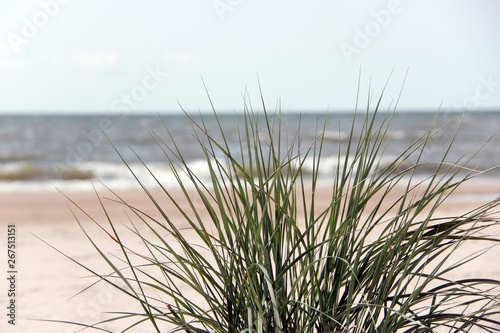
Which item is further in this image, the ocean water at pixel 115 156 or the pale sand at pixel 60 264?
the ocean water at pixel 115 156

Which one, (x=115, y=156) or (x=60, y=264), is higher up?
(x=115, y=156)

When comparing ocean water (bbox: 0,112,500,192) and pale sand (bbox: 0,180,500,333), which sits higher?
ocean water (bbox: 0,112,500,192)

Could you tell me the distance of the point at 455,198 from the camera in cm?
883

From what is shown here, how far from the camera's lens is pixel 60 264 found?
15.8ft

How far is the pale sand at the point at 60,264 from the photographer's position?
3689 mm

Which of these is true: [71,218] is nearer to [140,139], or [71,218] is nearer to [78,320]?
[78,320]

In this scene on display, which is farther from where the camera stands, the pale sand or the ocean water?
the ocean water

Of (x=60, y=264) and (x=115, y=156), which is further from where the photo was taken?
(x=115, y=156)

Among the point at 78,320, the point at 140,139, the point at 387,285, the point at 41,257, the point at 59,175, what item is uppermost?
the point at 140,139

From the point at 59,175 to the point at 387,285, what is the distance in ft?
36.8

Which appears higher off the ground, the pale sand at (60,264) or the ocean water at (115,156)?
the ocean water at (115,156)

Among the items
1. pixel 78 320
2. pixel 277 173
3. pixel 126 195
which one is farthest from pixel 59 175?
pixel 277 173

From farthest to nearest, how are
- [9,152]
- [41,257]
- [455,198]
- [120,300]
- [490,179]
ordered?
[9,152]
[490,179]
[455,198]
[41,257]
[120,300]

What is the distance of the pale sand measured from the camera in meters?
3.69
